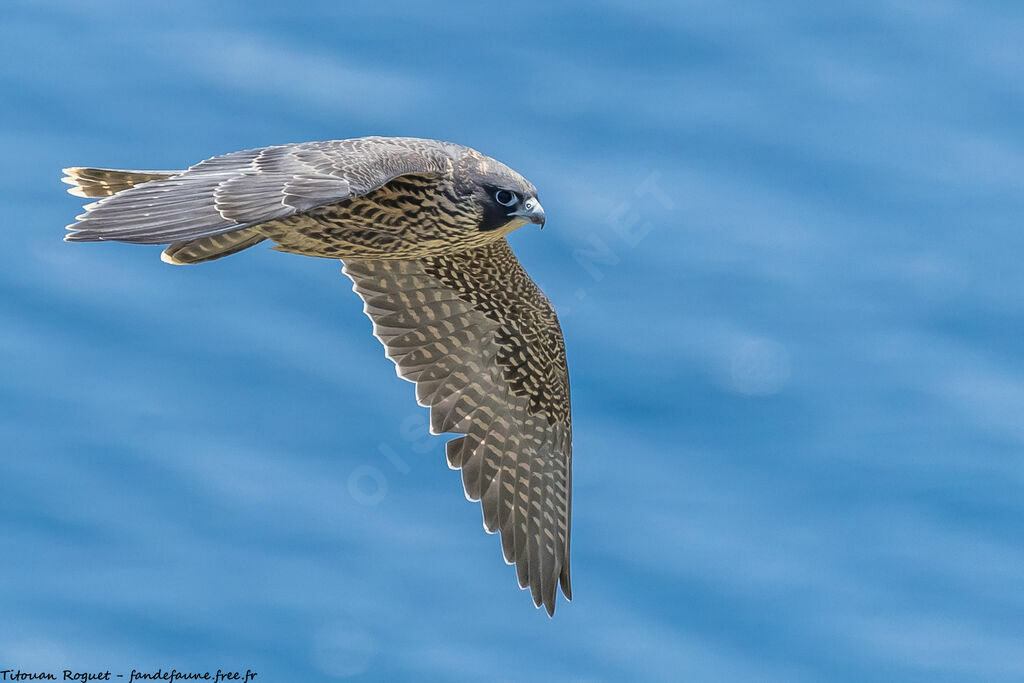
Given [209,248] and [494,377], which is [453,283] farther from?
[209,248]

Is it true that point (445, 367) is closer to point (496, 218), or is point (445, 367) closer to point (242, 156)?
point (496, 218)

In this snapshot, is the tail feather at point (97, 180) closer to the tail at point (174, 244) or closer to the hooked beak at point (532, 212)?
the tail at point (174, 244)

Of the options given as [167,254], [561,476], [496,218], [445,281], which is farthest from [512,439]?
[167,254]

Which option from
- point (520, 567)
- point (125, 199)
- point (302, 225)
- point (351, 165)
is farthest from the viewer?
point (520, 567)

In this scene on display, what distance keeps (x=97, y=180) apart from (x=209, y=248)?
1.30 m

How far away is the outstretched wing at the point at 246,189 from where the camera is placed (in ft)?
30.5

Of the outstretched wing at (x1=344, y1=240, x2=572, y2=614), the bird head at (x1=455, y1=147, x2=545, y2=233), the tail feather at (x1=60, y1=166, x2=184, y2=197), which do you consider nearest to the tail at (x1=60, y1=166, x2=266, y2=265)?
the tail feather at (x1=60, y1=166, x2=184, y2=197)

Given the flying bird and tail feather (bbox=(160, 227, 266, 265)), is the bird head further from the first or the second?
tail feather (bbox=(160, 227, 266, 265))

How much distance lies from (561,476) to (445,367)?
131 cm

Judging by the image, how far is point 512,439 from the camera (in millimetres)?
13250

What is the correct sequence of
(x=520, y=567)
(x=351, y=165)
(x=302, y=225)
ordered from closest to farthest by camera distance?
1. (x=351, y=165)
2. (x=302, y=225)
3. (x=520, y=567)

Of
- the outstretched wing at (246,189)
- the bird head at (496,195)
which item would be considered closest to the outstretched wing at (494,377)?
the bird head at (496,195)

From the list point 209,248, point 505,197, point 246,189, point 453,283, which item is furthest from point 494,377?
point 246,189

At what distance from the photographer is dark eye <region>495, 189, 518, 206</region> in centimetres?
1116
